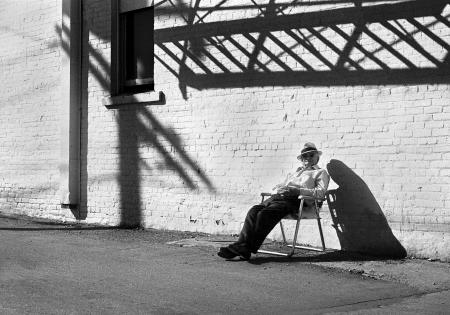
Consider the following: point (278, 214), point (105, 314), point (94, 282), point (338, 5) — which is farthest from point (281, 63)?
point (105, 314)

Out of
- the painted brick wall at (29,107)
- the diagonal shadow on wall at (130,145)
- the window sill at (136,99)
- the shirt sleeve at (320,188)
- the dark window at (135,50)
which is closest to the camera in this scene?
the shirt sleeve at (320,188)

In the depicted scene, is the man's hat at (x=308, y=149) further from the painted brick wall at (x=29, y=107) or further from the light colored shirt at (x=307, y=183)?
the painted brick wall at (x=29, y=107)

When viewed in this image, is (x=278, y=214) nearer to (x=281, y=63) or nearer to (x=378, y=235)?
(x=378, y=235)

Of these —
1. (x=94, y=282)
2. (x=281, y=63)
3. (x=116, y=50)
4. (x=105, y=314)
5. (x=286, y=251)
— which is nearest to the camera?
(x=105, y=314)

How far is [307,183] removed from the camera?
8789 mm

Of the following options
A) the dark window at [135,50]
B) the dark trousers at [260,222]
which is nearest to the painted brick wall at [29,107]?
the dark window at [135,50]

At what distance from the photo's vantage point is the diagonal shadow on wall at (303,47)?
8.43 metres

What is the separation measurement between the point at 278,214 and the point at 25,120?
6370 mm

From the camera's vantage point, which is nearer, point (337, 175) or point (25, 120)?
point (337, 175)

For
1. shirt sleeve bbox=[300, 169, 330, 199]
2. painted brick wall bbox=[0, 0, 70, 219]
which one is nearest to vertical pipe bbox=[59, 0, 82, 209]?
painted brick wall bbox=[0, 0, 70, 219]

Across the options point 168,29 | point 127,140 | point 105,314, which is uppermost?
point 168,29

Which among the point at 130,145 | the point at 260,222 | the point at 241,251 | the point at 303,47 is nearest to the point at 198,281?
the point at 241,251

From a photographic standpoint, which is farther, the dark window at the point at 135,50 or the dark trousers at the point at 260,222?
the dark window at the point at 135,50

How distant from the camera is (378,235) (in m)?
8.66
